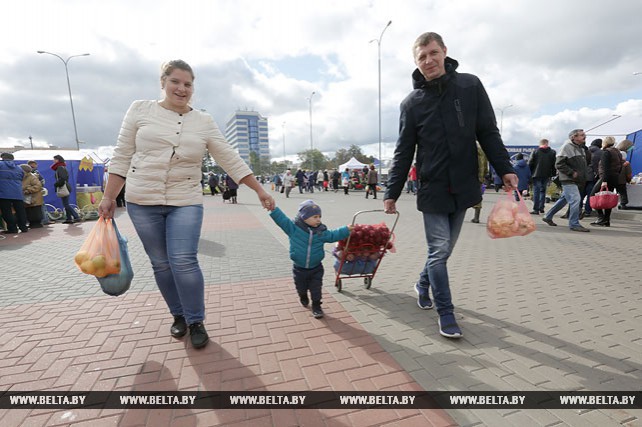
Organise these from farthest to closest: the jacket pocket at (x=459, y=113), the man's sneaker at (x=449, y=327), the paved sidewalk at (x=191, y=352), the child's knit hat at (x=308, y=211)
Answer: the child's knit hat at (x=308, y=211), the man's sneaker at (x=449, y=327), the jacket pocket at (x=459, y=113), the paved sidewalk at (x=191, y=352)

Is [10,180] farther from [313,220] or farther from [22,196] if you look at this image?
[313,220]

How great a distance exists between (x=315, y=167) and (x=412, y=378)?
89124mm

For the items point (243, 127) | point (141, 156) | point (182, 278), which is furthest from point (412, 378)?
point (243, 127)

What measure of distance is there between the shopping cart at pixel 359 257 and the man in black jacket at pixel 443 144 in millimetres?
790

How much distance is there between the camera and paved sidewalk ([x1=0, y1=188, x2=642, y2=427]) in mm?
1972

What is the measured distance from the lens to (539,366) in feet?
7.62

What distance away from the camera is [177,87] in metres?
2.44

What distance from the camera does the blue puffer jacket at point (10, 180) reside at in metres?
7.73

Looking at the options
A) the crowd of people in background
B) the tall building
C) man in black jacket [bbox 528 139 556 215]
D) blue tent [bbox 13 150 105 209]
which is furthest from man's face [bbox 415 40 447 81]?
the tall building

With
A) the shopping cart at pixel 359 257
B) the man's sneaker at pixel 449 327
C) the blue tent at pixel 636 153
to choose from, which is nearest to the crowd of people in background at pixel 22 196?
the shopping cart at pixel 359 257

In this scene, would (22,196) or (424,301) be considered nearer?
(424,301)

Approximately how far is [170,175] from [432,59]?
2152 mm

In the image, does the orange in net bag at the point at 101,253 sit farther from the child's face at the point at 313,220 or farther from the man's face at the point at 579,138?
the man's face at the point at 579,138

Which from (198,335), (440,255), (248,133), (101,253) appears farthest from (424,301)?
(248,133)
